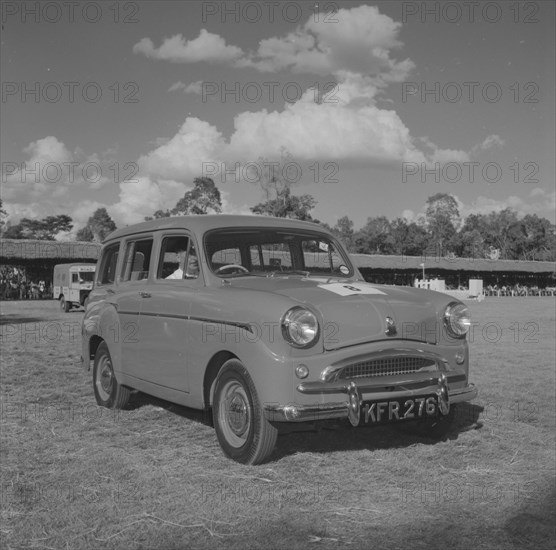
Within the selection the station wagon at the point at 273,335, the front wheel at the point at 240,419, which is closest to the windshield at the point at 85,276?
the station wagon at the point at 273,335

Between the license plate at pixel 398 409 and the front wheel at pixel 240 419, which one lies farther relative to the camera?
the front wheel at pixel 240 419

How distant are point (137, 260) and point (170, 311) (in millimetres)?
1214

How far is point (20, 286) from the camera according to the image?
1599 inches

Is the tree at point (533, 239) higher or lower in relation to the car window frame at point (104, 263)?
higher

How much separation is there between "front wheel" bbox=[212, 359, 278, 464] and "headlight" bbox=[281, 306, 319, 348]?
431 mm

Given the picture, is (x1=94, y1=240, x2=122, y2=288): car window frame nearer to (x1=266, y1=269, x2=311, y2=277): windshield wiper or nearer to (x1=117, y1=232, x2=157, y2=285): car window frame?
(x1=117, y1=232, x2=157, y2=285): car window frame

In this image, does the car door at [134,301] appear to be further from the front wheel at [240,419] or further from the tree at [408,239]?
the tree at [408,239]

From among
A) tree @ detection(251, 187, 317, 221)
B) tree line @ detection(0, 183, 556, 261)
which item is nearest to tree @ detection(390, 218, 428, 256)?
tree line @ detection(0, 183, 556, 261)

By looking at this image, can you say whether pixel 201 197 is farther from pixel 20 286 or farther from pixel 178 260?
pixel 178 260

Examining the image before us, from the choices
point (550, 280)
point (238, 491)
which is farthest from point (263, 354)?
point (550, 280)

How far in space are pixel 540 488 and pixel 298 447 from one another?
1762mm

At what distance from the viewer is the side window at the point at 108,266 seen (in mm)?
7039

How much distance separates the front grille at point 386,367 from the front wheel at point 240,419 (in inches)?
24.4

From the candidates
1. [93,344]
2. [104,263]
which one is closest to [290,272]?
[104,263]
